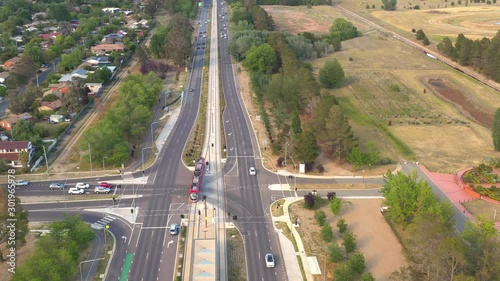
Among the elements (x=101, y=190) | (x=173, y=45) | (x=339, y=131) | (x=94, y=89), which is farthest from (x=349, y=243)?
(x=173, y=45)

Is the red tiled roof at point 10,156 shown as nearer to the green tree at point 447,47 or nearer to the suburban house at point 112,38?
the suburban house at point 112,38

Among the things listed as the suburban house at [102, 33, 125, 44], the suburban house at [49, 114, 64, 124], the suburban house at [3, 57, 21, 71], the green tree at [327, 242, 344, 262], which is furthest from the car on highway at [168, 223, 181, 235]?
the suburban house at [102, 33, 125, 44]

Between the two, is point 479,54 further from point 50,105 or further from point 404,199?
point 50,105

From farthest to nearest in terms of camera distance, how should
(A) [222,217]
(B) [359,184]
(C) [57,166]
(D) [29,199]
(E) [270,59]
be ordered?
(E) [270,59], (C) [57,166], (B) [359,184], (D) [29,199], (A) [222,217]

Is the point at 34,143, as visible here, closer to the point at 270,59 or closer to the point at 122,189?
the point at 122,189

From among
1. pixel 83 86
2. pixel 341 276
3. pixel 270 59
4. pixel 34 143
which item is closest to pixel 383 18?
pixel 270 59

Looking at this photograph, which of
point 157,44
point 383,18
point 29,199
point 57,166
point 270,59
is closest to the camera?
point 29,199
